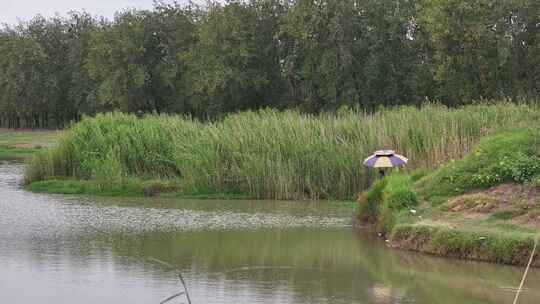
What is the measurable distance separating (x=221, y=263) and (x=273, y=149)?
8784mm

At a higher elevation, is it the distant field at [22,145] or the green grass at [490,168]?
the green grass at [490,168]

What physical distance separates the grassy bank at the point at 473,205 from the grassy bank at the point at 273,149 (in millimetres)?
3617

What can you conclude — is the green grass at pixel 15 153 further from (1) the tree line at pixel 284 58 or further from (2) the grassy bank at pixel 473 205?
→ (2) the grassy bank at pixel 473 205

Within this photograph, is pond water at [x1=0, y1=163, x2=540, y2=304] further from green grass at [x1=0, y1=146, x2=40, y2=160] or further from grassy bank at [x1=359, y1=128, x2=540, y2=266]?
green grass at [x1=0, y1=146, x2=40, y2=160]

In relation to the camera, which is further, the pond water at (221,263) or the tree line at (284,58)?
the tree line at (284,58)

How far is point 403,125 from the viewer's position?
805 inches

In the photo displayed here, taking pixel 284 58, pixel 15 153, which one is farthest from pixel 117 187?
pixel 284 58

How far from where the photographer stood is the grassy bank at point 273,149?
2012cm

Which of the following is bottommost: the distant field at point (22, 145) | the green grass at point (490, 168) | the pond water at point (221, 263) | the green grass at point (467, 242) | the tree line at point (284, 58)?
the pond water at point (221, 263)

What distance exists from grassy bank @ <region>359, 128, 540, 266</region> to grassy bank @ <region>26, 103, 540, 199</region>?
362cm

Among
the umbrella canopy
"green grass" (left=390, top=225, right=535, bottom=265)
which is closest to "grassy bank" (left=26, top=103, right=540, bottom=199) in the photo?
the umbrella canopy

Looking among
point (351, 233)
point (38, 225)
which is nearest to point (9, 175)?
point (38, 225)

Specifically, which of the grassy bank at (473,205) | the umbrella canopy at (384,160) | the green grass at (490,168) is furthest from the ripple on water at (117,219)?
the green grass at (490,168)

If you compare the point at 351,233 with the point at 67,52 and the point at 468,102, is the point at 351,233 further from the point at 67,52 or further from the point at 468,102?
the point at 67,52
